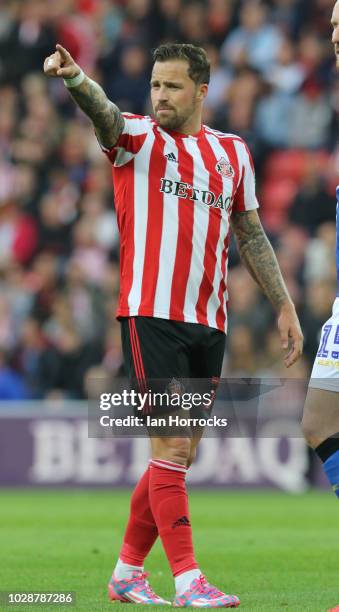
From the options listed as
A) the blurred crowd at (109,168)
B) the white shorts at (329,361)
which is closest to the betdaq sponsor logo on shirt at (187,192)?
the white shorts at (329,361)

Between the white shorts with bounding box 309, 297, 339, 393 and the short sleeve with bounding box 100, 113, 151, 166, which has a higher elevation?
the short sleeve with bounding box 100, 113, 151, 166

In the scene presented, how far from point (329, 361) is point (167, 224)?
107cm

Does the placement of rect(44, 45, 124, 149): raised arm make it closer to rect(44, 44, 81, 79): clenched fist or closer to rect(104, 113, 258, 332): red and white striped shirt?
rect(44, 44, 81, 79): clenched fist

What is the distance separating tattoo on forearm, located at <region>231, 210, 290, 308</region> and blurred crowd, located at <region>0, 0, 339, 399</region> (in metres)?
7.13

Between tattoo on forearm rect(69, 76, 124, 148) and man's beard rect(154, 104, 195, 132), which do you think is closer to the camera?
tattoo on forearm rect(69, 76, 124, 148)

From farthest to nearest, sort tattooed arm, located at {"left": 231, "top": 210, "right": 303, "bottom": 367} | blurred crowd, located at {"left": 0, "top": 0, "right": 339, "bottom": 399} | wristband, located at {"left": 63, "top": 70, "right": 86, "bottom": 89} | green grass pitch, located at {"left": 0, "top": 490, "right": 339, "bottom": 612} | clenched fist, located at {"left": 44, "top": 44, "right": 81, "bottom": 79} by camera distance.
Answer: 1. blurred crowd, located at {"left": 0, "top": 0, "right": 339, "bottom": 399}
2. green grass pitch, located at {"left": 0, "top": 490, "right": 339, "bottom": 612}
3. tattooed arm, located at {"left": 231, "top": 210, "right": 303, "bottom": 367}
4. wristband, located at {"left": 63, "top": 70, "right": 86, "bottom": 89}
5. clenched fist, located at {"left": 44, "top": 44, "right": 81, "bottom": 79}


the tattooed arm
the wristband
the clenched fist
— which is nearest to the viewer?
the clenched fist

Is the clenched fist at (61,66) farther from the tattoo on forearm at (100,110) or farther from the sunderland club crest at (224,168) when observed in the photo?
the sunderland club crest at (224,168)

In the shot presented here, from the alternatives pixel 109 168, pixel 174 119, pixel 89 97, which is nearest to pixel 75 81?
pixel 89 97

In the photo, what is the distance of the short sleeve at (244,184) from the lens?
6234 millimetres

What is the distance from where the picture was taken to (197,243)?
5957 millimetres

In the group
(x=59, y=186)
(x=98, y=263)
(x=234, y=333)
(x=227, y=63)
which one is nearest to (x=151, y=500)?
(x=234, y=333)

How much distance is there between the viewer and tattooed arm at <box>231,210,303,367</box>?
6051 mm

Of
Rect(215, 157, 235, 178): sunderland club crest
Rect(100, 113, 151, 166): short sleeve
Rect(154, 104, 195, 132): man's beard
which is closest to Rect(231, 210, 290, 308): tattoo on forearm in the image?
Rect(215, 157, 235, 178): sunderland club crest
